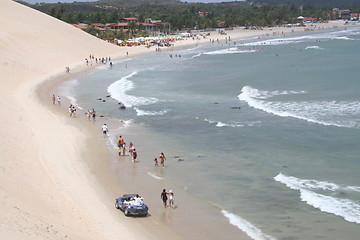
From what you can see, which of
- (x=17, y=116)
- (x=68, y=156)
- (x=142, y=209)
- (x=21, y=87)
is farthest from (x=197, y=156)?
(x=21, y=87)

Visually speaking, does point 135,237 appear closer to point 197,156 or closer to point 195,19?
point 197,156

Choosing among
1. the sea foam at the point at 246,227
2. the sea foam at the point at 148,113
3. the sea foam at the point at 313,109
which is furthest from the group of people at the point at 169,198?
the sea foam at the point at 148,113

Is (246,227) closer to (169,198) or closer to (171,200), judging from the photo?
(171,200)

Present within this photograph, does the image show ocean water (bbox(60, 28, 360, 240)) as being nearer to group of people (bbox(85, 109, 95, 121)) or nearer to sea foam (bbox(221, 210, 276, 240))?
→ sea foam (bbox(221, 210, 276, 240))

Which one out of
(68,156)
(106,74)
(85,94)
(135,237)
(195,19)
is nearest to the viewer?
(135,237)

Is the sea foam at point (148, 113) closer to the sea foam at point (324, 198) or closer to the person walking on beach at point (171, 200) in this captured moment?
the sea foam at point (324, 198)

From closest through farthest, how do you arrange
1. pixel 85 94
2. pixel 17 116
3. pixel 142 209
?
pixel 142 209, pixel 17 116, pixel 85 94

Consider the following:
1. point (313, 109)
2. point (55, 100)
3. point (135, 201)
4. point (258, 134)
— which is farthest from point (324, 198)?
point (55, 100)
